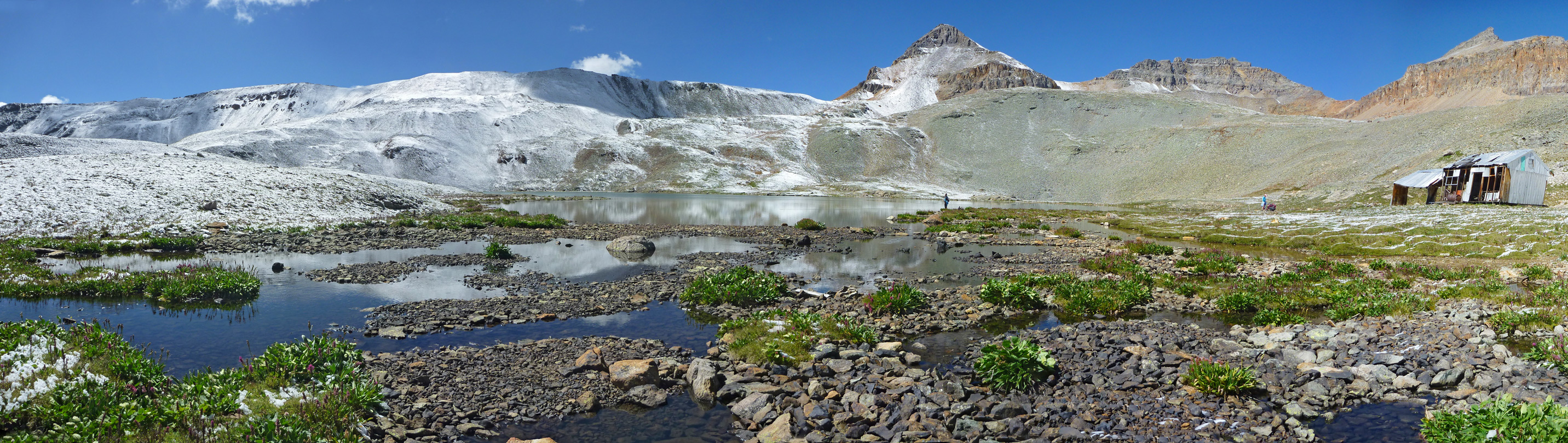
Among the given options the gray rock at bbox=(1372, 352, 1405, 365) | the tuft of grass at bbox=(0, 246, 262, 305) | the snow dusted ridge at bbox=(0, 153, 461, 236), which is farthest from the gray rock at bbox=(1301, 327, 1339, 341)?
the snow dusted ridge at bbox=(0, 153, 461, 236)

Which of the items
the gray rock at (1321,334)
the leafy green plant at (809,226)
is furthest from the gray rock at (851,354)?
the leafy green plant at (809,226)

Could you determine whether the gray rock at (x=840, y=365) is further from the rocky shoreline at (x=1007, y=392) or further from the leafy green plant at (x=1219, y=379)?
the leafy green plant at (x=1219, y=379)

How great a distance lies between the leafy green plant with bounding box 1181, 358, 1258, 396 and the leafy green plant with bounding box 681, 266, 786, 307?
10639 millimetres

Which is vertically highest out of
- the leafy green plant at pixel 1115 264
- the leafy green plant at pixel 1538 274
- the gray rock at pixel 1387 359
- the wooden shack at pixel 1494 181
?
the wooden shack at pixel 1494 181

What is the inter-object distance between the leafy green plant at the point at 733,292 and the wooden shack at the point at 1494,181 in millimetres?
67104

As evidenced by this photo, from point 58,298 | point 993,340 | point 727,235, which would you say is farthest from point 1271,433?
point 727,235

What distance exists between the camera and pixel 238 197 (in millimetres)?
39250

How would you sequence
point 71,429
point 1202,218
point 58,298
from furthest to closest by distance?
1. point 1202,218
2. point 58,298
3. point 71,429

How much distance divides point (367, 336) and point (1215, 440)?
15943mm

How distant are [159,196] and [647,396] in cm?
4420

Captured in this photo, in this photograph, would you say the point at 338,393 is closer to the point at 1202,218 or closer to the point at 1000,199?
the point at 1202,218

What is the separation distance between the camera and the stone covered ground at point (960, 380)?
852cm

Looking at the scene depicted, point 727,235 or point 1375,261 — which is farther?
point 727,235

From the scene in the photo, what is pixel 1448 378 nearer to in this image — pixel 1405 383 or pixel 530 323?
pixel 1405 383
